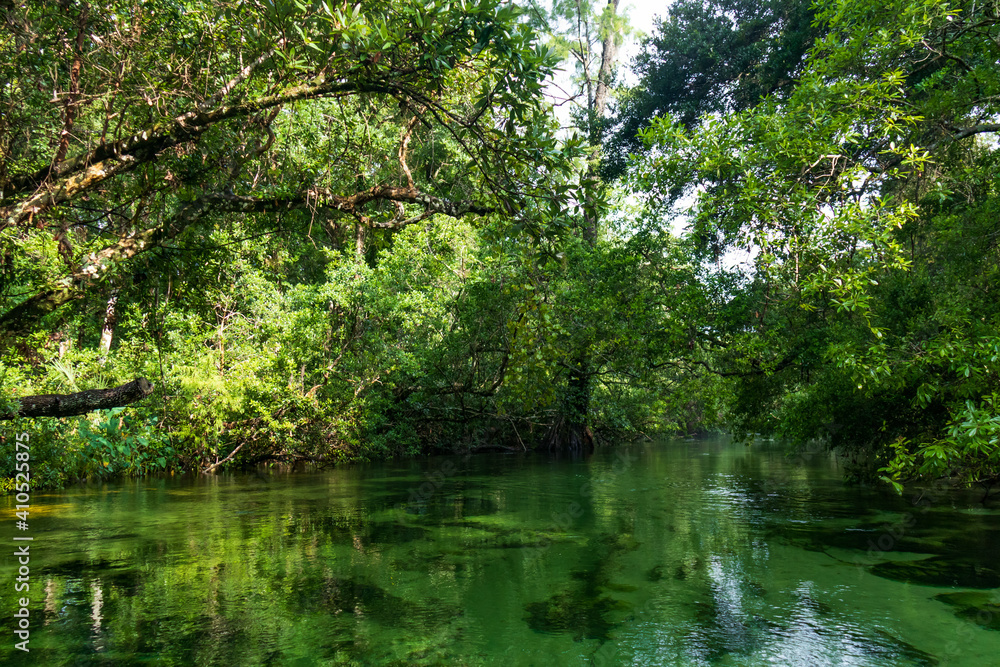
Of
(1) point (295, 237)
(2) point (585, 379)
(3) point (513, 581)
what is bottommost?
(3) point (513, 581)

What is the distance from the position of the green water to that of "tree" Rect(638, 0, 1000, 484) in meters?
1.06

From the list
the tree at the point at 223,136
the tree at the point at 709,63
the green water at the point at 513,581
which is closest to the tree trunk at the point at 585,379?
the tree at the point at 709,63

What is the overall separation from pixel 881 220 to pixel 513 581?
211 inches

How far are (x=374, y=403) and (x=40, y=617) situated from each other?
12.0 m

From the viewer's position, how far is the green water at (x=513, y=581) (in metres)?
3.68

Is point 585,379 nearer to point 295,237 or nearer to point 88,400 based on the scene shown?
point 295,237

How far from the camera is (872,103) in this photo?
271 inches

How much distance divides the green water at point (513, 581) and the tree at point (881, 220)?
1058 mm

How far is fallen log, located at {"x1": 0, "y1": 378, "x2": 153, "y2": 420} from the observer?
13.8ft

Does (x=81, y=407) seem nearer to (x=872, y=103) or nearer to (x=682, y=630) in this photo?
(x=682, y=630)

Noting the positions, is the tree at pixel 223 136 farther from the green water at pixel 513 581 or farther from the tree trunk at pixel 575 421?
the tree trunk at pixel 575 421

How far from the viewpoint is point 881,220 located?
22.7 feet

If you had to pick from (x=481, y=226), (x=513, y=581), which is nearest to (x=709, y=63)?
(x=481, y=226)

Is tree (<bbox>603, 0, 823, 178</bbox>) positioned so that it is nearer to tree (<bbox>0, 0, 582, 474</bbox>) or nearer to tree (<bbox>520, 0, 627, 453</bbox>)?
tree (<bbox>520, 0, 627, 453</bbox>)
